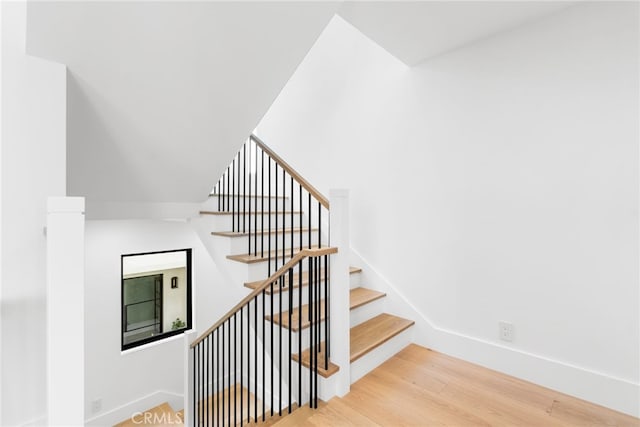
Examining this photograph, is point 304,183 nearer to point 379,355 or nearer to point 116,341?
point 379,355

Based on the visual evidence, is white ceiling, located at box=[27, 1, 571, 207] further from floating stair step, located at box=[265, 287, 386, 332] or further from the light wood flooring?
the light wood flooring

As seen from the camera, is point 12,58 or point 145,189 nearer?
point 12,58

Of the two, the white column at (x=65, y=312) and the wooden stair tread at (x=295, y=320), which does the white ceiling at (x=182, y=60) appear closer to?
the white column at (x=65, y=312)

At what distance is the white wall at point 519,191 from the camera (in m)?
1.79

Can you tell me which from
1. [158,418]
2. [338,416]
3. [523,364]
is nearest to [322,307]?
[338,416]

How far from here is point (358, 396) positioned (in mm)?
1931

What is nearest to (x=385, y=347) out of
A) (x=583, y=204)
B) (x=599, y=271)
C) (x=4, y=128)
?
(x=599, y=271)

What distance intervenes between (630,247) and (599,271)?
20cm

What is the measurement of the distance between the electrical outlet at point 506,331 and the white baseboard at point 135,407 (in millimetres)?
3897

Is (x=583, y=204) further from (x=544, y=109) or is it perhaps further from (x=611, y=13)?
(x=611, y=13)

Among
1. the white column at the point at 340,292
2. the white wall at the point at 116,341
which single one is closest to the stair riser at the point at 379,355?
the white column at the point at 340,292

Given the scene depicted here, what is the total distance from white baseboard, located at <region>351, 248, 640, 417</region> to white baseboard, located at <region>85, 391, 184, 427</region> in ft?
10.2

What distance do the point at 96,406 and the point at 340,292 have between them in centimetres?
338

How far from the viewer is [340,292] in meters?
1.97
